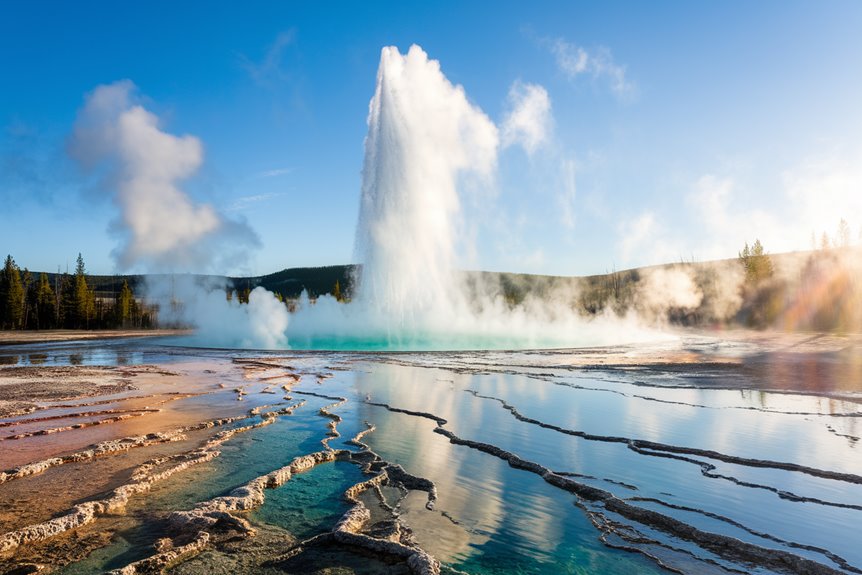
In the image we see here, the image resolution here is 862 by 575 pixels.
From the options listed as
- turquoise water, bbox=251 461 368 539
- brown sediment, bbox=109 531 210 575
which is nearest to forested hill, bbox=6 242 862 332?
turquoise water, bbox=251 461 368 539

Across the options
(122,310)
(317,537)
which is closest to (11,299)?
(122,310)

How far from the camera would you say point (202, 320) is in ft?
155

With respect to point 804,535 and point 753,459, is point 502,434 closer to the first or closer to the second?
point 753,459

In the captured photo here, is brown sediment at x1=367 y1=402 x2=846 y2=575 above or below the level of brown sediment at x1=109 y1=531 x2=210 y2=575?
below

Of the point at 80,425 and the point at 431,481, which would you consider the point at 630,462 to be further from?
the point at 80,425

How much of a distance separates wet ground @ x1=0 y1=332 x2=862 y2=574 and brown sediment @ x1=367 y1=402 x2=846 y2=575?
0.06 feet

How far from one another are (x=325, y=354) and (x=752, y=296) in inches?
3061

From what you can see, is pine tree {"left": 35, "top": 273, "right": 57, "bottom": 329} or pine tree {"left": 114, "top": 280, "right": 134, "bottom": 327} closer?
pine tree {"left": 35, "top": 273, "right": 57, "bottom": 329}

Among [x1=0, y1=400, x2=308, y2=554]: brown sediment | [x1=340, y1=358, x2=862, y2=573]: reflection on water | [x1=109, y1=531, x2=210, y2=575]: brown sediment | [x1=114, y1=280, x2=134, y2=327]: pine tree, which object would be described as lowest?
[x1=340, y1=358, x2=862, y2=573]: reflection on water

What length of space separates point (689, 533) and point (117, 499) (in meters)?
5.93

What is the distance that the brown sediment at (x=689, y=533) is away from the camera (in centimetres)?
427

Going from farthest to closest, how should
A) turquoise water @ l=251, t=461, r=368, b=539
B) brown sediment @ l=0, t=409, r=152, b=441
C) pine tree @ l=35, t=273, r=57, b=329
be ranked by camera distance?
pine tree @ l=35, t=273, r=57, b=329, brown sediment @ l=0, t=409, r=152, b=441, turquoise water @ l=251, t=461, r=368, b=539

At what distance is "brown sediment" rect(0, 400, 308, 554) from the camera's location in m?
4.61

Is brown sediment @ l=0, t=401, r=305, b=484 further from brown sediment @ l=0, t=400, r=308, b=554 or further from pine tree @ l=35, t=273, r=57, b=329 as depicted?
pine tree @ l=35, t=273, r=57, b=329
